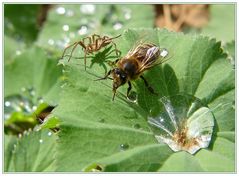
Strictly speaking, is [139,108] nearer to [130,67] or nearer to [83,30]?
[130,67]

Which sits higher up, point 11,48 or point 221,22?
point 221,22

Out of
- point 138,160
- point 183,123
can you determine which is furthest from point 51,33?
point 138,160

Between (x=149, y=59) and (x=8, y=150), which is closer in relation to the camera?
(x=149, y=59)

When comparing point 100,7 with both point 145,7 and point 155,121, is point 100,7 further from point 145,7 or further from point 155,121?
point 155,121

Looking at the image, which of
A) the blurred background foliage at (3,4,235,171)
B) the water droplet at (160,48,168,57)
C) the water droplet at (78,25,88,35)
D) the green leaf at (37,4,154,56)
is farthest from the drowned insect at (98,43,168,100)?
the water droplet at (78,25,88,35)

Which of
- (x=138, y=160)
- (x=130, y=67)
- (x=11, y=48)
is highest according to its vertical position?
(x=11, y=48)

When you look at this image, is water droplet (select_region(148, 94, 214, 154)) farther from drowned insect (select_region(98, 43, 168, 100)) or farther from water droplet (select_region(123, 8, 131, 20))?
water droplet (select_region(123, 8, 131, 20))
